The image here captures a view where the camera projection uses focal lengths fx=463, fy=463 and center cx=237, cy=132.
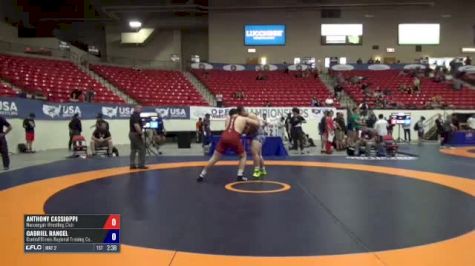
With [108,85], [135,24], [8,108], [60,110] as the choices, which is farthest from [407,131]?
[135,24]

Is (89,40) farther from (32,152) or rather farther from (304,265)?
(304,265)

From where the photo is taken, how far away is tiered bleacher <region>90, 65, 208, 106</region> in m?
22.6

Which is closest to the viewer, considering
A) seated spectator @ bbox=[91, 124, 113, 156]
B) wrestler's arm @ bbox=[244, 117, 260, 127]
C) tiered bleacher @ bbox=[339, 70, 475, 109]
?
wrestler's arm @ bbox=[244, 117, 260, 127]

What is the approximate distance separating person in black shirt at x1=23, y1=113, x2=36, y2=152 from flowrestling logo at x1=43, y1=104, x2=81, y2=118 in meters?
1.13

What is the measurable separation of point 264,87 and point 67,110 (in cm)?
1252

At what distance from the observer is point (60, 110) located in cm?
1658

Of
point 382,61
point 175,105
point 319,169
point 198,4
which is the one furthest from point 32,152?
point 382,61

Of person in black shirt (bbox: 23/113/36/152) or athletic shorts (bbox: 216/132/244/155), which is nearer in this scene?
athletic shorts (bbox: 216/132/244/155)

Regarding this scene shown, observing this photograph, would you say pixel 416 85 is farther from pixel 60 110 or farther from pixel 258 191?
pixel 258 191

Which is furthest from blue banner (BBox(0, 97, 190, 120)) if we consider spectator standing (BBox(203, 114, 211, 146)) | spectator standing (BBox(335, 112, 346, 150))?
spectator standing (BBox(335, 112, 346, 150))

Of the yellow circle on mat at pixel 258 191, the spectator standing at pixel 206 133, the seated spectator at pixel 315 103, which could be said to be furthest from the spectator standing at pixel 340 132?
the yellow circle on mat at pixel 258 191

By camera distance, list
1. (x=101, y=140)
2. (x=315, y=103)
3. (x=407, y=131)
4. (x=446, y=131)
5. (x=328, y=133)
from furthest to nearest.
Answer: (x=315, y=103)
(x=407, y=131)
(x=446, y=131)
(x=328, y=133)
(x=101, y=140)

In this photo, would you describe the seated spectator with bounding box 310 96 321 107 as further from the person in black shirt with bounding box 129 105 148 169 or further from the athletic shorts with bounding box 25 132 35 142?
the person in black shirt with bounding box 129 105 148 169
